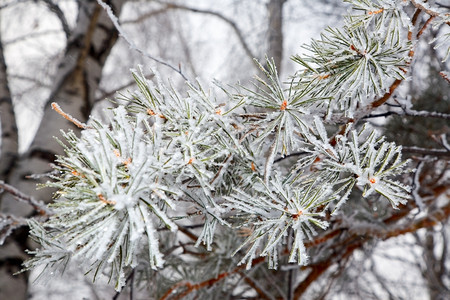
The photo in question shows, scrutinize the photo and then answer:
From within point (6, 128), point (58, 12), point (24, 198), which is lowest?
point (24, 198)

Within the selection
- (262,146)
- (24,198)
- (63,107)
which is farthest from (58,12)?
(262,146)

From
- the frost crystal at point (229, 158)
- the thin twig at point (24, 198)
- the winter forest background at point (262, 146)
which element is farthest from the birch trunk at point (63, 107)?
the frost crystal at point (229, 158)

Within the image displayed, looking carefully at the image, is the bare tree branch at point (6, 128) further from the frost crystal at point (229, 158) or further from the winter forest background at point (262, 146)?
the frost crystal at point (229, 158)

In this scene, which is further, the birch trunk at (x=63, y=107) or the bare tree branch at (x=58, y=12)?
the bare tree branch at (x=58, y=12)

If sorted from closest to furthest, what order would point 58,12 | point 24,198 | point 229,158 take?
point 229,158 < point 24,198 < point 58,12

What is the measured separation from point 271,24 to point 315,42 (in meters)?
1.34

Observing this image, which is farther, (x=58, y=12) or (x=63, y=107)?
(x=58, y=12)

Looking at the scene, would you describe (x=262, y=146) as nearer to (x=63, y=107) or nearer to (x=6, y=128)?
(x=63, y=107)

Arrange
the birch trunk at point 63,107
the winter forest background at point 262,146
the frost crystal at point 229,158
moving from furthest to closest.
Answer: the birch trunk at point 63,107 → the winter forest background at point 262,146 → the frost crystal at point 229,158

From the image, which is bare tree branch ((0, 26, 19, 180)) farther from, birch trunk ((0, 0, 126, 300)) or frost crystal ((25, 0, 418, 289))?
frost crystal ((25, 0, 418, 289))

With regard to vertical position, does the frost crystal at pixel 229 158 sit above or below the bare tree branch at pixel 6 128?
below

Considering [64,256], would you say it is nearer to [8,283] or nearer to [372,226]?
[8,283]

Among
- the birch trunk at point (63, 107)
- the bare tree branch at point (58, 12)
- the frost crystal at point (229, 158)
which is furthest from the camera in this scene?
the bare tree branch at point (58, 12)

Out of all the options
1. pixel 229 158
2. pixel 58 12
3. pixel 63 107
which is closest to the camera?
pixel 229 158
